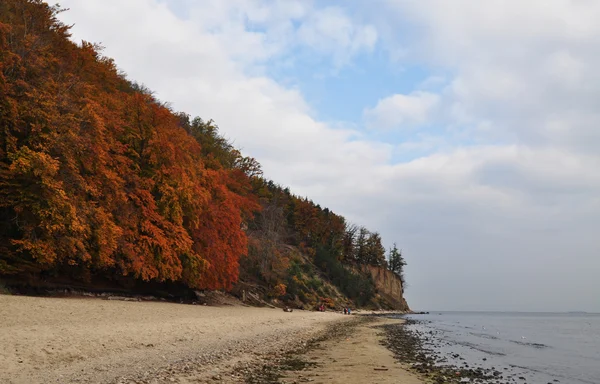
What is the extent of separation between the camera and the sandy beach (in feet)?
34.8

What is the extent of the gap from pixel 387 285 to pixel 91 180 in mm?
102854

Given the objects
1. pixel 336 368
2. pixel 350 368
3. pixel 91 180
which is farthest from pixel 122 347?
pixel 91 180

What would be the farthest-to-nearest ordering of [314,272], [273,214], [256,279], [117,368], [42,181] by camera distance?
[314,272] → [273,214] → [256,279] → [42,181] → [117,368]

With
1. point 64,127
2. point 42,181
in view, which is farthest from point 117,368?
point 64,127

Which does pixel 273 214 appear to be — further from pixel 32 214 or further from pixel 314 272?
pixel 32 214

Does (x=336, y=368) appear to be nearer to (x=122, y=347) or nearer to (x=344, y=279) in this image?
(x=122, y=347)

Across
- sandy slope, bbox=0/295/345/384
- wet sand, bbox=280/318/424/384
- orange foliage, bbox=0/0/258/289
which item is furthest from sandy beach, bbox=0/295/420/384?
orange foliage, bbox=0/0/258/289

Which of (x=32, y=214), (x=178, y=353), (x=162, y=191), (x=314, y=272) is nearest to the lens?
(x=178, y=353)

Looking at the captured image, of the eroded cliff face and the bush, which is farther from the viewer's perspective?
the eroded cliff face

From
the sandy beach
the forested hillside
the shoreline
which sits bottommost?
the shoreline

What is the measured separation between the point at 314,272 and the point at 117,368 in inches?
3013

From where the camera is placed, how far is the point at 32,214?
20.9 m

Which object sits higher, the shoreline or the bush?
the bush

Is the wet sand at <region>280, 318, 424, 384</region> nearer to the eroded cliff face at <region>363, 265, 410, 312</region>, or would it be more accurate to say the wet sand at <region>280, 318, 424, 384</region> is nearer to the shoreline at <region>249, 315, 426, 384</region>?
the shoreline at <region>249, 315, 426, 384</region>
